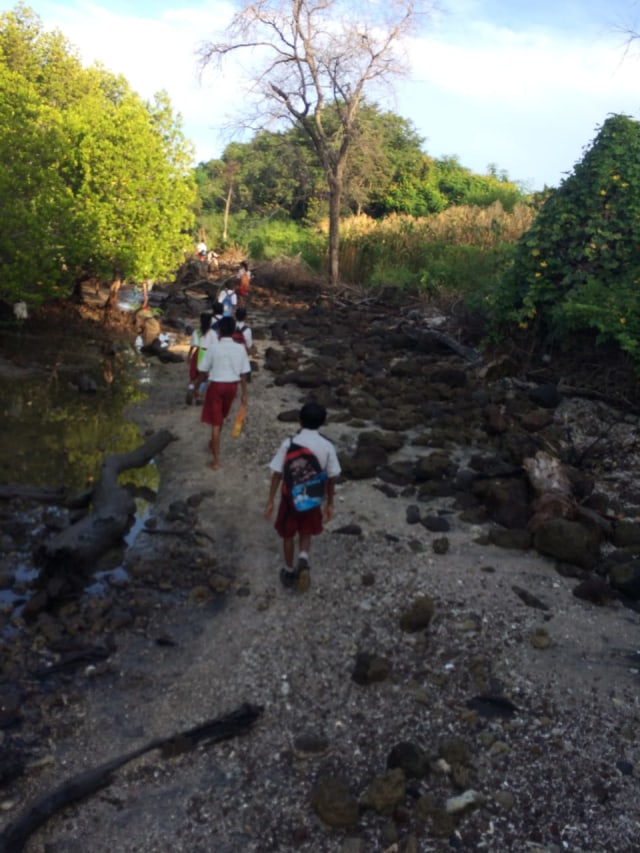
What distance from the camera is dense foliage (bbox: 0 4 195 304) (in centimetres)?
1332

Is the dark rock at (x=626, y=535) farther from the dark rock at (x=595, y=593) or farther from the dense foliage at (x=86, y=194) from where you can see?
the dense foliage at (x=86, y=194)

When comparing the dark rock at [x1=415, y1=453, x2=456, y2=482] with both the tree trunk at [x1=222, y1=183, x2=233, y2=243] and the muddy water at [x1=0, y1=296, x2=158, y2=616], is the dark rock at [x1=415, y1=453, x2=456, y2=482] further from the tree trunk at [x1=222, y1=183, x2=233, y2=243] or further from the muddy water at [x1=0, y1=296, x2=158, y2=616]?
the tree trunk at [x1=222, y1=183, x2=233, y2=243]

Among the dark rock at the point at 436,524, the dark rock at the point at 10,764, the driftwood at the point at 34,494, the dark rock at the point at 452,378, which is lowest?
the dark rock at the point at 10,764

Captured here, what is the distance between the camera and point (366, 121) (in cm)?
2653

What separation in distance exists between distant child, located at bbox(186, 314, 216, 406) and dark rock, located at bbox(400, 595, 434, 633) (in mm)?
4374

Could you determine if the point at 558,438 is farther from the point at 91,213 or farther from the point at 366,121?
the point at 366,121

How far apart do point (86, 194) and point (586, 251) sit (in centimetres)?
1026

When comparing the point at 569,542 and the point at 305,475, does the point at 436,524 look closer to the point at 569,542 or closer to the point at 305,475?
the point at 569,542

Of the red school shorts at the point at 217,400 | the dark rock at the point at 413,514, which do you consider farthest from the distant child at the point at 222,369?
the dark rock at the point at 413,514

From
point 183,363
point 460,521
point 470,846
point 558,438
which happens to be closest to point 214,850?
point 470,846

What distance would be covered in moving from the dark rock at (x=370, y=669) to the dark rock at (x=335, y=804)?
0.97 meters

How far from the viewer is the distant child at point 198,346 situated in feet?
28.6

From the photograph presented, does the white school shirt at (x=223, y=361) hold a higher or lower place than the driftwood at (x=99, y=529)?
higher

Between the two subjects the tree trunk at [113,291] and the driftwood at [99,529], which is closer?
the driftwood at [99,529]
